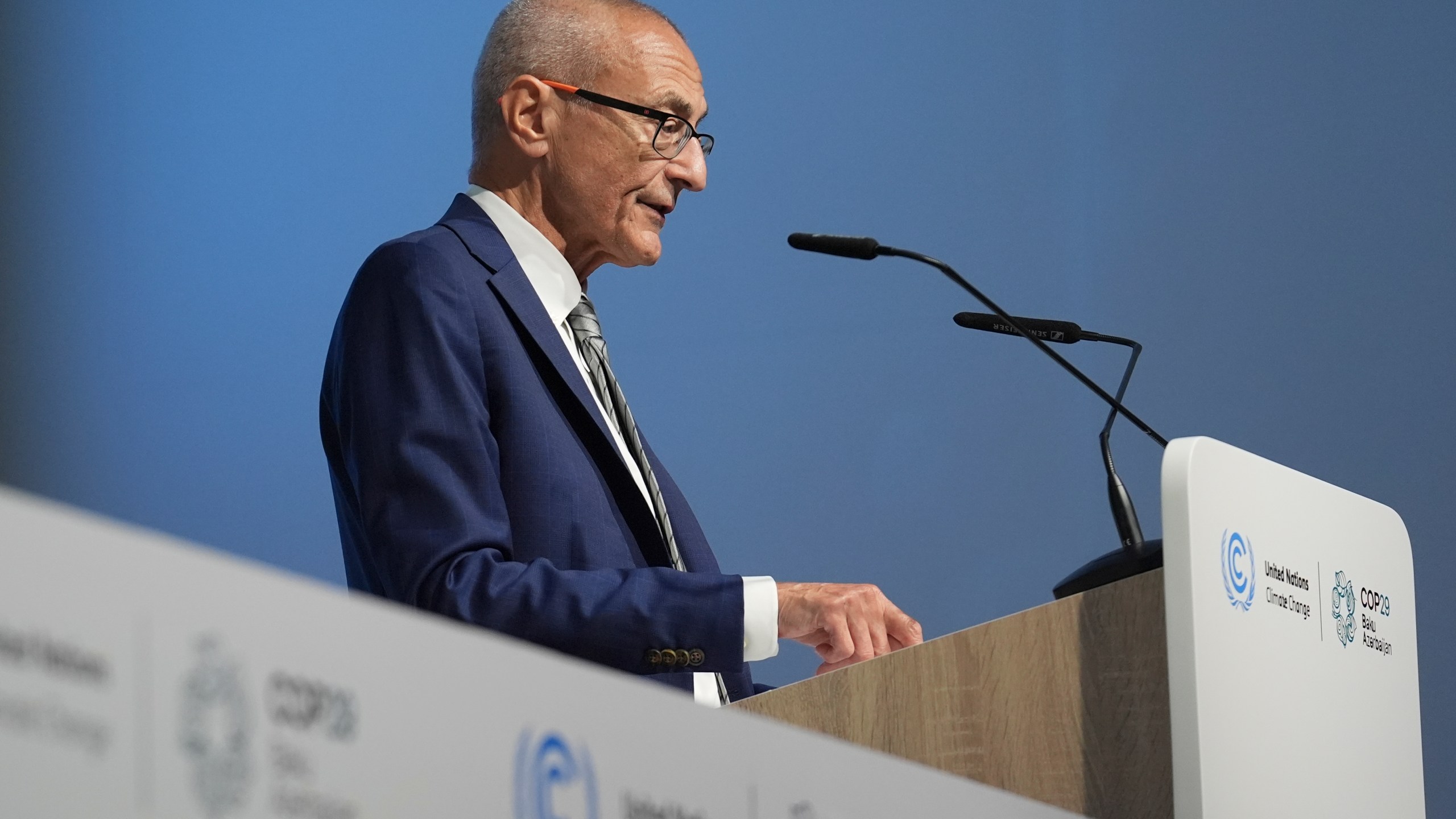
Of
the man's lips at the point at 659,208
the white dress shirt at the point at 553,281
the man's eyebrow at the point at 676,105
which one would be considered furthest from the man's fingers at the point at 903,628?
the man's eyebrow at the point at 676,105

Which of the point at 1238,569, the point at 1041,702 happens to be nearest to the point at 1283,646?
the point at 1238,569

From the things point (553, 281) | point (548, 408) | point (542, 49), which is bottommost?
point (548, 408)

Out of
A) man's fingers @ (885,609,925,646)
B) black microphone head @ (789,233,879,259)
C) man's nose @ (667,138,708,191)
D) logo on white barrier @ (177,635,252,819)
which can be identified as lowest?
man's fingers @ (885,609,925,646)

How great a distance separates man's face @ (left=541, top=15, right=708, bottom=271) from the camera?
2305mm

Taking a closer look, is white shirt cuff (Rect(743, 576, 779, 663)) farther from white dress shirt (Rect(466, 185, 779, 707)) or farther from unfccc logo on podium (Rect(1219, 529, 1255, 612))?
unfccc logo on podium (Rect(1219, 529, 1255, 612))

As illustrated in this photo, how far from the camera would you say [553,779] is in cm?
87

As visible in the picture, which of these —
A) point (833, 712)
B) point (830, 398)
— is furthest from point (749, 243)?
point (833, 712)

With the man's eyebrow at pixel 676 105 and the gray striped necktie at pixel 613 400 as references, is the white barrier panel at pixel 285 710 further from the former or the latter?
the man's eyebrow at pixel 676 105

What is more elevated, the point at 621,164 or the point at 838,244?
the point at 621,164

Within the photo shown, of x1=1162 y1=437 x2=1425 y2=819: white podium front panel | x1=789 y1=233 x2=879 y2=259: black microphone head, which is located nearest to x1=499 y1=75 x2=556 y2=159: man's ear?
x1=789 y1=233 x2=879 y2=259: black microphone head

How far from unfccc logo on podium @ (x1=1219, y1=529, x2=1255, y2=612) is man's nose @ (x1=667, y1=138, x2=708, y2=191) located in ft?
3.58

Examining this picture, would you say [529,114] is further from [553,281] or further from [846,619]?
[846,619]

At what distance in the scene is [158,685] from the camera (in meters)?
0.70

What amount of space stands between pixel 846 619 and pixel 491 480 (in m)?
0.41
